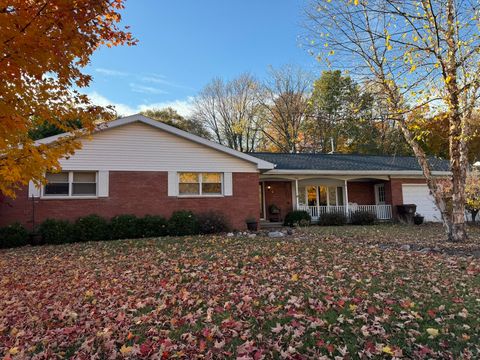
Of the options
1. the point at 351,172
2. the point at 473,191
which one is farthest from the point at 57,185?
the point at 473,191

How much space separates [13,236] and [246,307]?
1087cm

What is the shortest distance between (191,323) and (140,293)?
1595 mm

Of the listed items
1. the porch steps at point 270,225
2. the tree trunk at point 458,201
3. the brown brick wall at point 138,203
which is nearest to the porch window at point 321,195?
the porch steps at point 270,225

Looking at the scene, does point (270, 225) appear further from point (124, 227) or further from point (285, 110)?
point (285, 110)

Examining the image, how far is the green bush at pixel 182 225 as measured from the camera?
45.2ft

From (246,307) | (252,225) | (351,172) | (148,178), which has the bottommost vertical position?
(246,307)

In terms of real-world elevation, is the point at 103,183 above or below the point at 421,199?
above

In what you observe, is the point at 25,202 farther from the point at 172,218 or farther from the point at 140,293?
the point at 140,293

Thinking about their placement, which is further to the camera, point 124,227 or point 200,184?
point 200,184

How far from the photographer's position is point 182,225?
1387 cm

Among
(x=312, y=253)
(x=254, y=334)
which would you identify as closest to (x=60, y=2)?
(x=254, y=334)

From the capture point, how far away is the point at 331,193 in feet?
71.2

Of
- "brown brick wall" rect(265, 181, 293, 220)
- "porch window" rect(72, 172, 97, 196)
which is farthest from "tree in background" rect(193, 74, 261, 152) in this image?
"porch window" rect(72, 172, 97, 196)

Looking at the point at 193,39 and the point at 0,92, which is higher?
the point at 193,39
